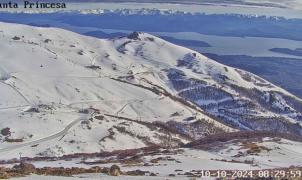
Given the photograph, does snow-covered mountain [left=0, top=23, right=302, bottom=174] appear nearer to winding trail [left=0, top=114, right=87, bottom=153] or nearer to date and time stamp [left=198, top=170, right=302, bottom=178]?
winding trail [left=0, top=114, right=87, bottom=153]

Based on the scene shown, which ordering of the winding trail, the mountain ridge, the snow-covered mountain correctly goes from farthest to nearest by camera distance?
the mountain ridge
the snow-covered mountain
the winding trail

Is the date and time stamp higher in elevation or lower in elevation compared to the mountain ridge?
higher

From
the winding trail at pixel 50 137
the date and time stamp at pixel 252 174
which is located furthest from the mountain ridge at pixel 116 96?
the date and time stamp at pixel 252 174

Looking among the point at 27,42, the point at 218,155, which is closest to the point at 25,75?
the point at 27,42

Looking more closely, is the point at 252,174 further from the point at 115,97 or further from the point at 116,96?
the point at 116,96

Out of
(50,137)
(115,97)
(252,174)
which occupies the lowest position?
(115,97)

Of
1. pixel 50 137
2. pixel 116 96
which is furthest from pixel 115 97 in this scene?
pixel 50 137

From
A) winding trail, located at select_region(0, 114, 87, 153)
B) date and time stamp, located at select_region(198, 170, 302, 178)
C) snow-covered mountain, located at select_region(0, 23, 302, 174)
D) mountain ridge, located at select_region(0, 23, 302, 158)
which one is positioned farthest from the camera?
mountain ridge, located at select_region(0, 23, 302, 158)

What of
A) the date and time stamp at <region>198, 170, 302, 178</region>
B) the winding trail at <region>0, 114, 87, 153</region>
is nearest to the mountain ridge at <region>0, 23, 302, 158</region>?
the winding trail at <region>0, 114, 87, 153</region>
